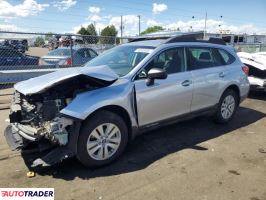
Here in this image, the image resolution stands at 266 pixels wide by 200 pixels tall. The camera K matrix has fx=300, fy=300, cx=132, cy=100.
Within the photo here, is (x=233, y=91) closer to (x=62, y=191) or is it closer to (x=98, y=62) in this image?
(x=98, y=62)

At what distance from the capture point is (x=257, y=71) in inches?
350

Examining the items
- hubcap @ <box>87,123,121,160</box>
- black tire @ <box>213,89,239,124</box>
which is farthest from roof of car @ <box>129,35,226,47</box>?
hubcap @ <box>87,123,121,160</box>

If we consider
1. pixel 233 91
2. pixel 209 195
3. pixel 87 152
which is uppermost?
pixel 233 91

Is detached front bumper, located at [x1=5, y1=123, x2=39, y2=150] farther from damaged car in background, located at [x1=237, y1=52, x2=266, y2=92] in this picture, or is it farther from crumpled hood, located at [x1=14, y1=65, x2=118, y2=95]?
damaged car in background, located at [x1=237, y1=52, x2=266, y2=92]

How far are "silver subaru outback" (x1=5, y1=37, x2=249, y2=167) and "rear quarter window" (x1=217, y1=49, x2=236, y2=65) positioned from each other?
1.37ft

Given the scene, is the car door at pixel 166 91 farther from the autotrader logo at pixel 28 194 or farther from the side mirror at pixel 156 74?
the autotrader logo at pixel 28 194

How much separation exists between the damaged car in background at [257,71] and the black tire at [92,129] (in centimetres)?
567

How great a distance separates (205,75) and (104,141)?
2.44m

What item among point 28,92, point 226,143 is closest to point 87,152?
point 28,92

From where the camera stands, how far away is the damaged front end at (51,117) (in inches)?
150

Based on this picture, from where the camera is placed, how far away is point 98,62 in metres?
5.39

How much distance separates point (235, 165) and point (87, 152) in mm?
2167

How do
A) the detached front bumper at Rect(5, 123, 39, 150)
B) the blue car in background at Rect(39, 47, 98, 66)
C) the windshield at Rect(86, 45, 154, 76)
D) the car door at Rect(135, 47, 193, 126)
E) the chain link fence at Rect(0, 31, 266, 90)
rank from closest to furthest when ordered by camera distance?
the detached front bumper at Rect(5, 123, 39, 150), the car door at Rect(135, 47, 193, 126), the windshield at Rect(86, 45, 154, 76), the chain link fence at Rect(0, 31, 266, 90), the blue car in background at Rect(39, 47, 98, 66)

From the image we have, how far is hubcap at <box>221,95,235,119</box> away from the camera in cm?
618
